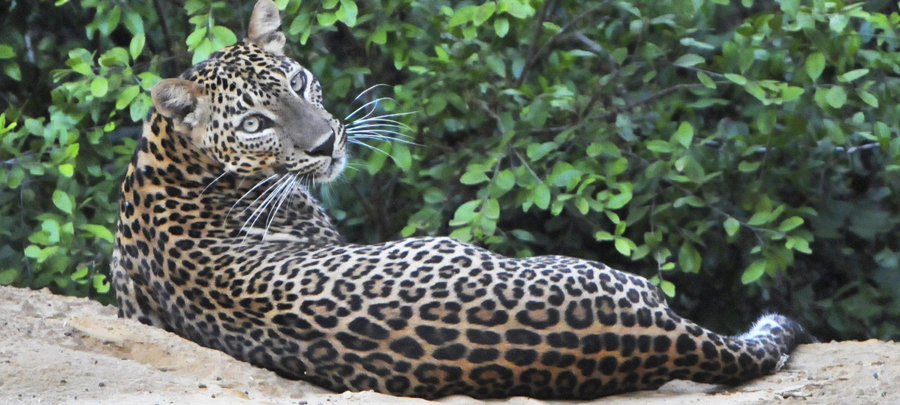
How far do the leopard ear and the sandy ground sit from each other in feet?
3.49

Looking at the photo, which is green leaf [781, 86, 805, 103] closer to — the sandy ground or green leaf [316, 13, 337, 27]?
the sandy ground

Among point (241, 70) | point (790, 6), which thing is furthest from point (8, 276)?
point (790, 6)

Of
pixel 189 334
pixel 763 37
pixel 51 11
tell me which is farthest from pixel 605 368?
pixel 51 11

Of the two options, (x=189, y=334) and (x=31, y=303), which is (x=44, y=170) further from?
(x=189, y=334)

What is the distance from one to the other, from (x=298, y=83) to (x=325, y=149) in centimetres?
46

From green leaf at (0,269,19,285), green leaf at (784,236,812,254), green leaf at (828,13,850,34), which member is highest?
green leaf at (828,13,850,34)

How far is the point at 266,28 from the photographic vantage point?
5828 millimetres

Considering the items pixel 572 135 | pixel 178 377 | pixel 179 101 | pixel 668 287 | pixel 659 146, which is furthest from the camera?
pixel 572 135

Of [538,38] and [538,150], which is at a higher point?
[538,38]

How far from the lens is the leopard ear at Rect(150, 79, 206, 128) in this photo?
5145 millimetres

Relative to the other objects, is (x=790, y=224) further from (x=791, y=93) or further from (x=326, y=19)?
(x=326, y=19)

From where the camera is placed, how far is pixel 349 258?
473 centimetres

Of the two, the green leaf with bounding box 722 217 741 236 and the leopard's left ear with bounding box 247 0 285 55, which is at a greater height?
the leopard's left ear with bounding box 247 0 285 55

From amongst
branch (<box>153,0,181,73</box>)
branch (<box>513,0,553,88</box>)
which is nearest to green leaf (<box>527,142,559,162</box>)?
branch (<box>513,0,553,88</box>)
